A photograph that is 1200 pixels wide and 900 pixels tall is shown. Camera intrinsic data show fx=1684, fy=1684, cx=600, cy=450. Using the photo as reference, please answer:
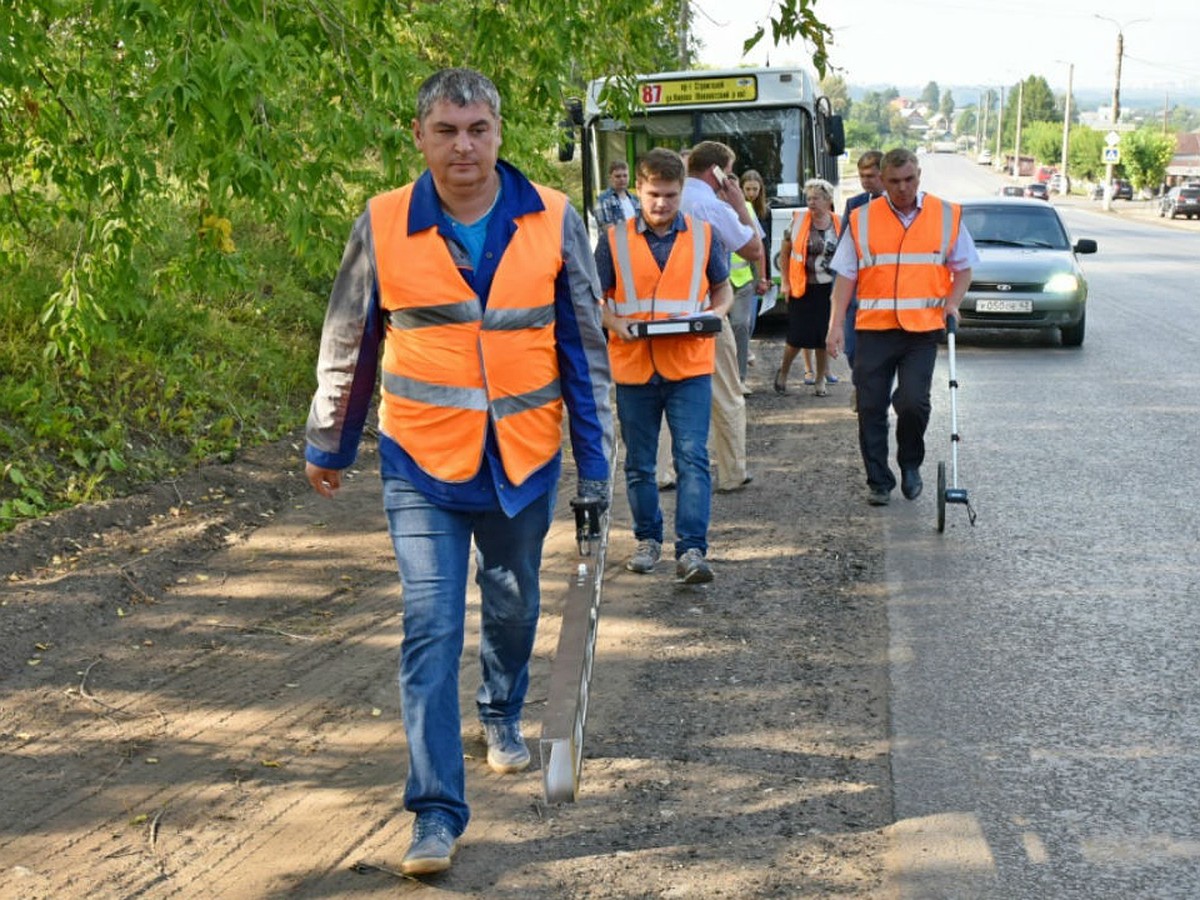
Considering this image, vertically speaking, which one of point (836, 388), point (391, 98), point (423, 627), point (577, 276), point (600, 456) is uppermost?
point (391, 98)

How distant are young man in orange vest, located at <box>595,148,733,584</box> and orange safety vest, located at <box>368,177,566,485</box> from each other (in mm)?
3096

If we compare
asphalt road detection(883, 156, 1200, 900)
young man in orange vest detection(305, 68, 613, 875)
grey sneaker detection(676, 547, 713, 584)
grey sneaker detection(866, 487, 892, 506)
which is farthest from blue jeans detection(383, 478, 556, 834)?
grey sneaker detection(866, 487, 892, 506)

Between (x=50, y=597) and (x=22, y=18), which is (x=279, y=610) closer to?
(x=50, y=597)

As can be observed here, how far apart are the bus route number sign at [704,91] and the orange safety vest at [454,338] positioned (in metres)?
14.4

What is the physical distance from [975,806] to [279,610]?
3333 millimetres

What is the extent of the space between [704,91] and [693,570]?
12047 millimetres

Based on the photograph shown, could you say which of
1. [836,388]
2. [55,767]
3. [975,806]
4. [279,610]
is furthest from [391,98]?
[836,388]

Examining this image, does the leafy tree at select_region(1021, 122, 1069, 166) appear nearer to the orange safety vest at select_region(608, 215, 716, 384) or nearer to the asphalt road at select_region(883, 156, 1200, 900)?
the asphalt road at select_region(883, 156, 1200, 900)

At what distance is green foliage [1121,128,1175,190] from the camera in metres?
102

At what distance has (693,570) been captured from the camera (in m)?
7.39

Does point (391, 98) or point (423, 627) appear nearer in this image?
point (423, 627)

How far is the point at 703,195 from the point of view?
9.49 metres

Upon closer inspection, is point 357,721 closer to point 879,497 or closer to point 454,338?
point 454,338

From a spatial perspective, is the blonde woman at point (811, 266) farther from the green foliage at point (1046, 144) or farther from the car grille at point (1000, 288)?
the green foliage at point (1046, 144)
